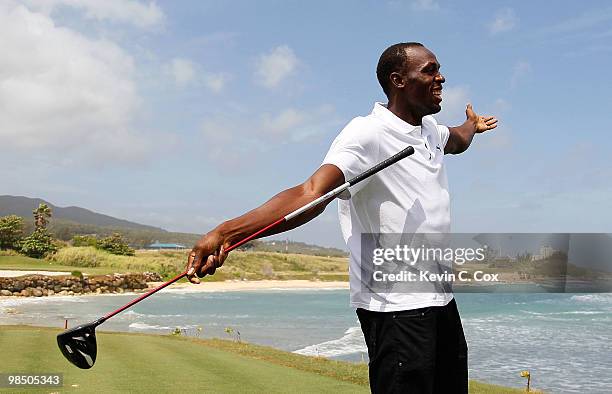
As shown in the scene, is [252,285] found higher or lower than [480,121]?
lower

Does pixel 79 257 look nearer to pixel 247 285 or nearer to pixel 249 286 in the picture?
pixel 249 286

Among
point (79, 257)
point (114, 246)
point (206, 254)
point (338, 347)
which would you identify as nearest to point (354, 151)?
point (206, 254)

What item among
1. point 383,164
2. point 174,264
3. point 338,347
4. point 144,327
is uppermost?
point 383,164

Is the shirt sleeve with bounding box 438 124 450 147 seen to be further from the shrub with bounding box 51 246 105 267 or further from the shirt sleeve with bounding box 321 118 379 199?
the shrub with bounding box 51 246 105 267

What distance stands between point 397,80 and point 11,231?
5698cm

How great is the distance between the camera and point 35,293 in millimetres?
42375

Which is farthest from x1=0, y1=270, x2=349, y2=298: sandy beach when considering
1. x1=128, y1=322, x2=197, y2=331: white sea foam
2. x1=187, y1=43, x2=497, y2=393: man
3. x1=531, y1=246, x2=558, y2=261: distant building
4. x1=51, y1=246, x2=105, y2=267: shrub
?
x1=187, y1=43, x2=497, y2=393: man

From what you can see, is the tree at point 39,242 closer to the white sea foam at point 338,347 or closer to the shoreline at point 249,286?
the shoreline at point 249,286

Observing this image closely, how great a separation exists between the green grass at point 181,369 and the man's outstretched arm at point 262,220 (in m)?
5.52

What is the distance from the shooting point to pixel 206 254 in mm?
2051

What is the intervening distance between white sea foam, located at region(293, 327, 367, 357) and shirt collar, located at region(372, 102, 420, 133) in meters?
15.8

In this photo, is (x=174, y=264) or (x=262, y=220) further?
(x=174, y=264)

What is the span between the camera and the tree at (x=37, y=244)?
181 feet

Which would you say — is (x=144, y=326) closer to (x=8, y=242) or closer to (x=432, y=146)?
(x=432, y=146)
